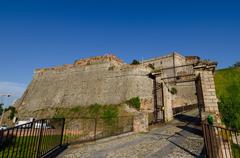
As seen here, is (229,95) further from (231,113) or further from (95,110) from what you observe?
(95,110)

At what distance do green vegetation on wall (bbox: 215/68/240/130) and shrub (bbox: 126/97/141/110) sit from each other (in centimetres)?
962

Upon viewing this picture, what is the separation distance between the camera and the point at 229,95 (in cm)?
1711

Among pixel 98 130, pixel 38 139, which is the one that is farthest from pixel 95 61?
pixel 38 139

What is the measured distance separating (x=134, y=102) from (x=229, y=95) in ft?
36.4

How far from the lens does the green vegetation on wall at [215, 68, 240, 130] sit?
39.3ft

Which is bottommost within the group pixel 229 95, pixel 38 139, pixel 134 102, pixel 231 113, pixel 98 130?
pixel 98 130

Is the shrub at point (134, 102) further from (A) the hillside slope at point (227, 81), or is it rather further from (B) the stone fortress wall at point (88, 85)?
(A) the hillside slope at point (227, 81)

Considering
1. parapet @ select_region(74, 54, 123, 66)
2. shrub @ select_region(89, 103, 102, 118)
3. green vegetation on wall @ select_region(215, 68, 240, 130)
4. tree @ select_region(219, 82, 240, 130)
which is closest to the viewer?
tree @ select_region(219, 82, 240, 130)

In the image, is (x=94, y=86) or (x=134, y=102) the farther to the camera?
(x=94, y=86)

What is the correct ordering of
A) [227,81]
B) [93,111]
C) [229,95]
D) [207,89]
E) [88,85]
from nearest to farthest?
[207,89] < [229,95] < [227,81] < [93,111] < [88,85]

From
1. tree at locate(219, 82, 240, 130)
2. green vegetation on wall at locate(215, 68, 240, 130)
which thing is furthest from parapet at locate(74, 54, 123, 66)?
tree at locate(219, 82, 240, 130)

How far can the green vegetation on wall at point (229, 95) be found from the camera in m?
12.0

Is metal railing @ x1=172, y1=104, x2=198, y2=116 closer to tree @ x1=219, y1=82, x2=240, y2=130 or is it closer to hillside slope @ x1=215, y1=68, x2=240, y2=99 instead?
hillside slope @ x1=215, y1=68, x2=240, y2=99

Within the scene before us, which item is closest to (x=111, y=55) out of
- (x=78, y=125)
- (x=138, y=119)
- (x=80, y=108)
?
(x=80, y=108)
